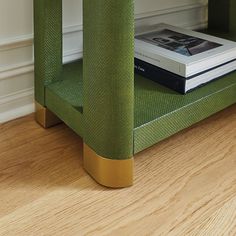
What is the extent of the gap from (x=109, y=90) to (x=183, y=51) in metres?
0.30

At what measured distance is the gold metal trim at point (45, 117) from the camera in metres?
0.90


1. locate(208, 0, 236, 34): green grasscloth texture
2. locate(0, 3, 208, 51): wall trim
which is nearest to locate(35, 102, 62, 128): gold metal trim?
locate(0, 3, 208, 51): wall trim

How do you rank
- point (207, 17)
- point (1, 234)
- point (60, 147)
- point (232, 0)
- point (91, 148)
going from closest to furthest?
point (1, 234) → point (91, 148) → point (60, 147) → point (232, 0) → point (207, 17)

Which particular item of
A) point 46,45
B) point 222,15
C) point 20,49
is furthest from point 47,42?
point 222,15

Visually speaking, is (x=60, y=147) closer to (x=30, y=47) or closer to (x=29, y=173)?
(x=29, y=173)

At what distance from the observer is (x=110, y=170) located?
70 centimetres

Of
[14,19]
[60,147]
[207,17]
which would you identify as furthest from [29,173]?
[207,17]

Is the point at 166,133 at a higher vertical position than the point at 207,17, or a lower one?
lower

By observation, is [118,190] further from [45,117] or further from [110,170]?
[45,117]

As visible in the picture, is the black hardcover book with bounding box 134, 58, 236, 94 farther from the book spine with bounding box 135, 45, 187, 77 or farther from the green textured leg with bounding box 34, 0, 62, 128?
the green textured leg with bounding box 34, 0, 62, 128

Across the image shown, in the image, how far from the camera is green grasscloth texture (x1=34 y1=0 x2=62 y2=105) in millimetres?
812

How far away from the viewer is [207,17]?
1264mm

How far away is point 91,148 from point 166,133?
5.6 inches

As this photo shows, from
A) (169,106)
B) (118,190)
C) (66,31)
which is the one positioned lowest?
(118,190)
